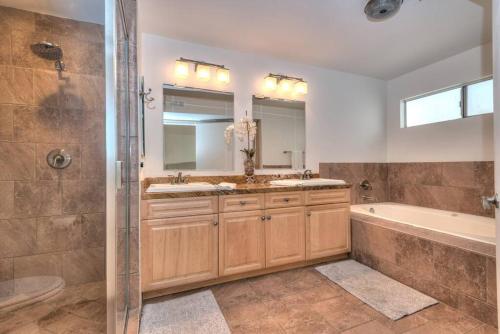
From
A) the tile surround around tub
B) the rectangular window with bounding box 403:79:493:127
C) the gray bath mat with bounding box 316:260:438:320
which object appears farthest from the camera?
the rectangular window with bounding box 403:79:493:127

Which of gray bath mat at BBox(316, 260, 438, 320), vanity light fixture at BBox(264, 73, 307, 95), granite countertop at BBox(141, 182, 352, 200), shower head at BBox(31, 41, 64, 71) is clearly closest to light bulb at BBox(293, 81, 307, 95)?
vanity light fixture at BBox(264, 73, 307, 95)

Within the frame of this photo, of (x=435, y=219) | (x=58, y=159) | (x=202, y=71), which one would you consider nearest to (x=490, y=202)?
(x=435, y=219)

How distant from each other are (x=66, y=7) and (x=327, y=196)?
2739 mm

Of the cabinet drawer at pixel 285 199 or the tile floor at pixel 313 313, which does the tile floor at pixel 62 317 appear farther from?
the cabinet drawer at pixel 285 199

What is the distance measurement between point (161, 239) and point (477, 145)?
3260 mm

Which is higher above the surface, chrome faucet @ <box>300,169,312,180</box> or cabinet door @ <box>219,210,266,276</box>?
chrome faucet @ <box>300,169,312,180</box>

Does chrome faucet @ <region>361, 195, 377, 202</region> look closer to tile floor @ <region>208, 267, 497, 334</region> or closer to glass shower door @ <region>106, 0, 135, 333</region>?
tile floor @ <region>208, 267, 497, 334</region>

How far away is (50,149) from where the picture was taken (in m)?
1.85

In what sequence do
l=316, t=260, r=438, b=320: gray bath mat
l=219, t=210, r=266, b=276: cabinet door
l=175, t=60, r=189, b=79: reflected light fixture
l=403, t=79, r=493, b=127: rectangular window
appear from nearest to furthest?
l=316, t=260, r=438, b=320: gray bath mat, l=219, t=210, r=266, b=276: cabinet door, l=175, t=60, r=189, b=79: reflected light fixture, l=403, t=79, r=493, b=127: rectangular window

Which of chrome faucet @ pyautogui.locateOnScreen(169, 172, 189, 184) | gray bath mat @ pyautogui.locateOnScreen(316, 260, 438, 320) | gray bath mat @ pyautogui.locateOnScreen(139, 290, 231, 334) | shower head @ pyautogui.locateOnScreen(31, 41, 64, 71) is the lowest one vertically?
gray bath mat @ pyautogui.locateOnScreen(139, 290, 231, 334)

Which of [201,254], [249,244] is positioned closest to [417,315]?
[249,244]

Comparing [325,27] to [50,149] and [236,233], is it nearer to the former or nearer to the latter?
[236,233]

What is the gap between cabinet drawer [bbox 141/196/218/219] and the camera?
1783mm

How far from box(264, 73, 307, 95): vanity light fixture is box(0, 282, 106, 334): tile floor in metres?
2.43
